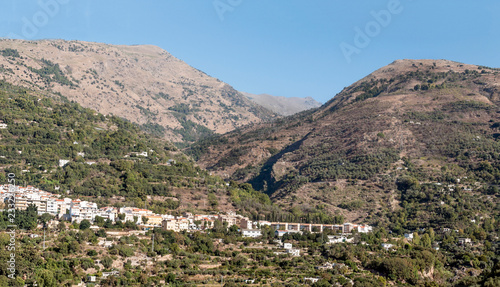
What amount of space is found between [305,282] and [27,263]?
2111cm

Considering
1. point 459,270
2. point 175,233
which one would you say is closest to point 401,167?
point 459,270

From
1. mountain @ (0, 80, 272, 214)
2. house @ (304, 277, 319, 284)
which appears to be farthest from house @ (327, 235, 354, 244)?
house @ (304, 277, 319, 284)

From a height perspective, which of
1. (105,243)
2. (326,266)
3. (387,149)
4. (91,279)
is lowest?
(91,279)

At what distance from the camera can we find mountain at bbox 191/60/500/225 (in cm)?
8906

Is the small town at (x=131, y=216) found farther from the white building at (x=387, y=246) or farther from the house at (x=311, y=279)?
the house at (x=311, y=279)

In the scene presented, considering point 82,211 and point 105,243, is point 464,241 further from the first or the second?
point 82,211

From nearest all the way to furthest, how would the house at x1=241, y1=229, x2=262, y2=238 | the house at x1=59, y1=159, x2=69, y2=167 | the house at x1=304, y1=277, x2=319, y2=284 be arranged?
the house at x1=304, y1=277, x2=319, y2=284 → the house at x1=241, y1=229, x2=262, y2=238 → the house at x1=59, y1=159, x2=69, y2=167

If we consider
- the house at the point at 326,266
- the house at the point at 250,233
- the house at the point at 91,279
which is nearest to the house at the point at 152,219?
the house at the point at 250,233

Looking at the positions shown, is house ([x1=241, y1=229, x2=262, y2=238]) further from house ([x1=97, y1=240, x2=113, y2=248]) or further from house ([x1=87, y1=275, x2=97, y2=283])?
house ([x1=87, y1=275, x2=97, y2=283])

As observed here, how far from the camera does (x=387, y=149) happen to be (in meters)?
106

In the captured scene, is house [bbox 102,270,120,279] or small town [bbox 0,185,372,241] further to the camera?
small town [bbox 0,185,372,241]

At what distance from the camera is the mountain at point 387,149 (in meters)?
89.1

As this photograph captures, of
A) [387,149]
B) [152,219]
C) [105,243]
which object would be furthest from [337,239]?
[387,149]

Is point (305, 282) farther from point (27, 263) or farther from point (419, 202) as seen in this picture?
point (419, 202)
